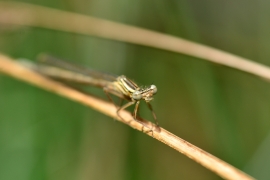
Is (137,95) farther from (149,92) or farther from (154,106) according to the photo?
(154,106)

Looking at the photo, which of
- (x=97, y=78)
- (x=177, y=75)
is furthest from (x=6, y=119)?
(x=177, y=75)

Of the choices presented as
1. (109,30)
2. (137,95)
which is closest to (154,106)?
(109,30)

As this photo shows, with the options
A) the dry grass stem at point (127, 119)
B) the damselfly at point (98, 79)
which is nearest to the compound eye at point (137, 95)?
the damselfly at point (98, 79)

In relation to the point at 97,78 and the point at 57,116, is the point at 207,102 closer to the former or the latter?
the point at 97,78

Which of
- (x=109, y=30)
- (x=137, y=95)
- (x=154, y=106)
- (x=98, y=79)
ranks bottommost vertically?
(x=137, y=95)

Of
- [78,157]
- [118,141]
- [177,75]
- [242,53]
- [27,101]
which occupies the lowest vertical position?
[78,157]

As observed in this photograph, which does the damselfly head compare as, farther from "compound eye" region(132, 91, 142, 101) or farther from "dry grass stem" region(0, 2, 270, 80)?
"dry grass stem" region(0, 2, 270, 80)

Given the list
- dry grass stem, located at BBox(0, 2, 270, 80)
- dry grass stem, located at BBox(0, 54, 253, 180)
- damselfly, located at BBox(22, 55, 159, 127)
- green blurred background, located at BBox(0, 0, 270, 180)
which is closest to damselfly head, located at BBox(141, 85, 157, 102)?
damselfly, located at BBox(22, 55, 159, 127)
